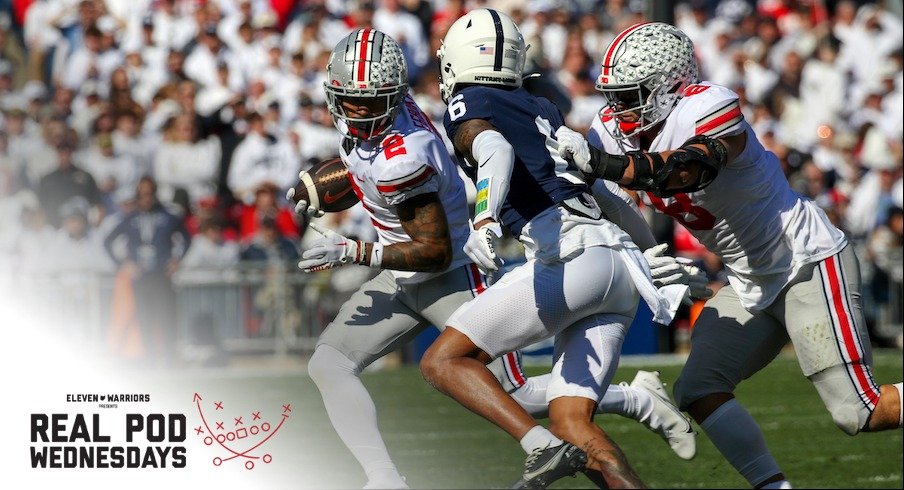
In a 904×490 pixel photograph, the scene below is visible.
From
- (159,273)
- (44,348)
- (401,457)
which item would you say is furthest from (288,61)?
(401,457)

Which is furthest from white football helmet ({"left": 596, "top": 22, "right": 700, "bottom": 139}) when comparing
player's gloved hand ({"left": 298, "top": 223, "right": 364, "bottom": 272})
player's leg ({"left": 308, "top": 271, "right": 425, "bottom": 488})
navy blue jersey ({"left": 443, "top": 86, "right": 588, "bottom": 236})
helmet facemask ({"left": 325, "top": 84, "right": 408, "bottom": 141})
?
player's leg ({"left": 308, "top": 271, "right": 425, "bottom": 488})

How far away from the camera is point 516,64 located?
222 inches

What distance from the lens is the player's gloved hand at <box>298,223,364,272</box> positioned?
5.61 metres

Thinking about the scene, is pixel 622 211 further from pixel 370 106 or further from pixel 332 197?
pixel 332 197

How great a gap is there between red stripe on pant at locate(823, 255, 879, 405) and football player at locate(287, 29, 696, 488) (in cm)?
69

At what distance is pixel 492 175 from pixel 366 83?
3.10 ft

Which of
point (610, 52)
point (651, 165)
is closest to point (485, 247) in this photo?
point (651, 165)

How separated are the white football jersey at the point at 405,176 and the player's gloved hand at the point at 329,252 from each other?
0.25 meters

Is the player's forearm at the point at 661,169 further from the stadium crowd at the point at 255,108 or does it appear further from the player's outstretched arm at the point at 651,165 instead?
the stadium crowd at the point at 255,108

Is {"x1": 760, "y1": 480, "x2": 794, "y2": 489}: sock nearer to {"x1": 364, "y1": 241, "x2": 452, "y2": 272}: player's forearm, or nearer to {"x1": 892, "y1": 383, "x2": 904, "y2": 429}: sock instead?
{"x1": 892, "y1": 383, "x2": 904, "y2": 429}: sock

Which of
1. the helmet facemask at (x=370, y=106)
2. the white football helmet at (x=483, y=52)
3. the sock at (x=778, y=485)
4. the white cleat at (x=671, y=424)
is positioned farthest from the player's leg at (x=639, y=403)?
the white football helmet at (x=483, y=52)

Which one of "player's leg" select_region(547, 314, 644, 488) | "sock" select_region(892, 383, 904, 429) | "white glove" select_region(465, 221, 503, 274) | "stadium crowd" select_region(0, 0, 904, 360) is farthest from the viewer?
"stadium crowd" select_region(0, 0, 904, 360)

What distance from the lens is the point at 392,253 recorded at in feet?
18.9

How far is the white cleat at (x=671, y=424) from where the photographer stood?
6.03 metres
